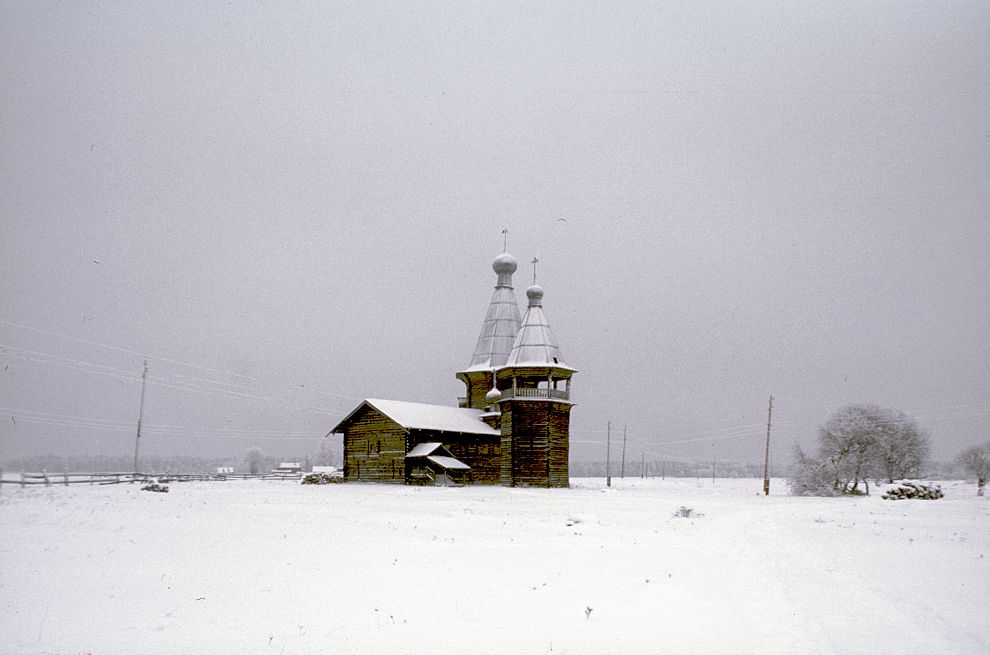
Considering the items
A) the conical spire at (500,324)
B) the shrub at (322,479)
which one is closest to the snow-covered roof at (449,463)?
the shrub at (322,479)

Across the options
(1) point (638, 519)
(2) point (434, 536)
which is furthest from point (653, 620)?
(1) point (638, 519)

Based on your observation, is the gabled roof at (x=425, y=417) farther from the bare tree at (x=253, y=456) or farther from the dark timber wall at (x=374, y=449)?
the bare tree at (x=253, y=456)

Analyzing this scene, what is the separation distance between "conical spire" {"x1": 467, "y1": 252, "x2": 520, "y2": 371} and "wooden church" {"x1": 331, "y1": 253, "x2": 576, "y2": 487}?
12.3 feet

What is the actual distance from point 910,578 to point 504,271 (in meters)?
43.2

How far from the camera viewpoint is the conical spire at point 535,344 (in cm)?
4381

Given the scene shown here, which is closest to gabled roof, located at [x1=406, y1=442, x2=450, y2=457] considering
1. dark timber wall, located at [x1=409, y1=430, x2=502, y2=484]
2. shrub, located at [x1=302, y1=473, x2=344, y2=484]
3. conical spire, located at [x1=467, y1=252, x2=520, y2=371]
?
dark timber wall, located at [x1=409, y1=430, x2=502, y2=484]

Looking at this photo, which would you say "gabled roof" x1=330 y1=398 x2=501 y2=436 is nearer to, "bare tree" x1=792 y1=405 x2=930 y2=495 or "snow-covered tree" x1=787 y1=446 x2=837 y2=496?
"snow-covered tree" x1=787 y1=446 x2=837 y2=496

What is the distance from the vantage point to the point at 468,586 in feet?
34.5

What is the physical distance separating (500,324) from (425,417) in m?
11.9

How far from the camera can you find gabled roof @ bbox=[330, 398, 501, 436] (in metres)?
41.3

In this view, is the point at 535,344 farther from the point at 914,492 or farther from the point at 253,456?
the point at 253,456

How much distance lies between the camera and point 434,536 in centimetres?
A: 1520

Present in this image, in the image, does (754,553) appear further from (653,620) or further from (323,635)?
(323,635)

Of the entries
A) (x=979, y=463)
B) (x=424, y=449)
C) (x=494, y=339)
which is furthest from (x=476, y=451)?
(x=979, y=463)
